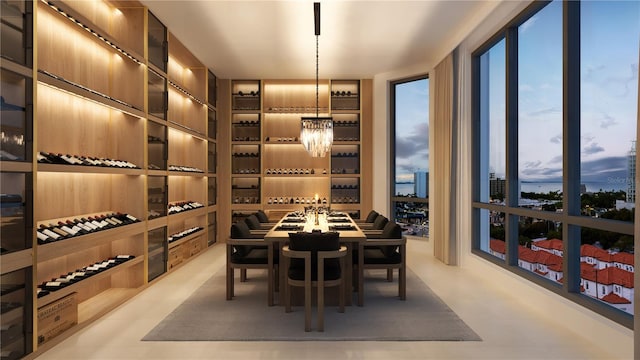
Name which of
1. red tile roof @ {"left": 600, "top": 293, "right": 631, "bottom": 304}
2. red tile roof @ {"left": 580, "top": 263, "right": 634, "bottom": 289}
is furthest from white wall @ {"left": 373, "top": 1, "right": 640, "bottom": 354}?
red tile roof @ {"left": 580, "top": 263, "right": 634, "bottom": 289}

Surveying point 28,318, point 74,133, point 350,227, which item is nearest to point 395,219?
point 350,227

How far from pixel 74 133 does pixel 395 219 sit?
20.1 feet

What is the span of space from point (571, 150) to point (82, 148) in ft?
15.9

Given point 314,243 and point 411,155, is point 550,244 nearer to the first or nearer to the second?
point 314,243

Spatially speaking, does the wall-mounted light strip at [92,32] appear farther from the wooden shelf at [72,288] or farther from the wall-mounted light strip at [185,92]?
the wooden shelf at [72,288]

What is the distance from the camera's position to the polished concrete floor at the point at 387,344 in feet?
10.6

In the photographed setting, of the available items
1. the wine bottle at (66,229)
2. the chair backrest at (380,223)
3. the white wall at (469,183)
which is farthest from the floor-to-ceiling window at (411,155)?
the wine bottle at (66,229)

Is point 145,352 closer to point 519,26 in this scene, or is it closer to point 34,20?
point 34,20

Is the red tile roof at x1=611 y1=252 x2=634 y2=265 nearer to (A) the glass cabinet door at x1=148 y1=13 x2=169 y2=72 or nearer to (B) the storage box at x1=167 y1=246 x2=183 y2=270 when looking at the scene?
(B) the storage box at x1=167 y1=246 x2=183 y2=270

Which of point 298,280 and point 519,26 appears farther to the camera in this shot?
point 519,26

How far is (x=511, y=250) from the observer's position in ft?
17.3

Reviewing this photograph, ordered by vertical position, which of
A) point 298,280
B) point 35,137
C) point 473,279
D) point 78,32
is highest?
point 78,32

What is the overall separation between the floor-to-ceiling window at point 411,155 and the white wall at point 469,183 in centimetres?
21

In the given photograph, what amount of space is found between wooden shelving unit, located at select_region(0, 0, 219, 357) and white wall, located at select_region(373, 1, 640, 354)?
12.6ft
